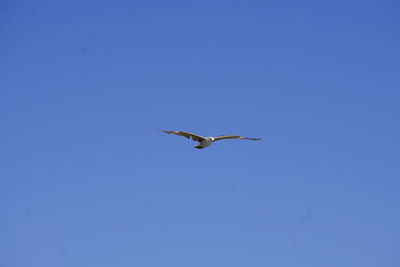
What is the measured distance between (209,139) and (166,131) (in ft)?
13.0

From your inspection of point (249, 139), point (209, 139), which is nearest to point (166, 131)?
point (209, 139)

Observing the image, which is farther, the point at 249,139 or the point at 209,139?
the point at 249,139

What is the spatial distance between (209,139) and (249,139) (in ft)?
20.9

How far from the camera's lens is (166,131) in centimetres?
5666

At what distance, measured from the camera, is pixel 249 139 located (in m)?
63.9

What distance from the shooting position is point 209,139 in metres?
58.7

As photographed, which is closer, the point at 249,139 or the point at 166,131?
the point at 166,131

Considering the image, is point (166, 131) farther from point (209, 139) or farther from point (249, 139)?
point (249, 139)

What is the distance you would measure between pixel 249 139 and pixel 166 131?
33.0 ft
